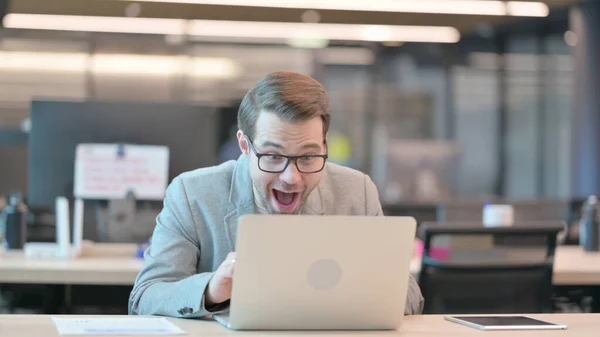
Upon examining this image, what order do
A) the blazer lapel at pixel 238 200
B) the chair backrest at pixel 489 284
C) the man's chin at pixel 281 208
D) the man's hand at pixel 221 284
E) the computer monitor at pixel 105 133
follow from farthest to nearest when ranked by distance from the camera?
1. the computer monitor at pixel 105 133
2. the chair backrest at pixel 489 284
3. the blazer lapel at pixel 238 200
4. the man's chin at pixel 281 208
5. the man's hand at pixel 221 284

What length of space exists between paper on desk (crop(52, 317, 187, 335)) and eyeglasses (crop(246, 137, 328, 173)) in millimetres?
459

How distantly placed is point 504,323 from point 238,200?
0.80 meters

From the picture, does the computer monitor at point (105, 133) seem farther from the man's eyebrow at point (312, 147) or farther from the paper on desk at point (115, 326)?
the paper on desk at point (115, 326)

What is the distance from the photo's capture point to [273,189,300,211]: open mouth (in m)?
2.46

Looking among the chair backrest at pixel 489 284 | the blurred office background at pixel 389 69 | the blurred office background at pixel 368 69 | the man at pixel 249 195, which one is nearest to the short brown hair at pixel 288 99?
the man at pixel 249 195

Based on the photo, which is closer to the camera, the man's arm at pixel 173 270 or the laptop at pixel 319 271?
the laptop at pixel 319 271

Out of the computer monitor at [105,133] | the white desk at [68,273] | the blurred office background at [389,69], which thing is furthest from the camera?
the blurred office background at [389,69]

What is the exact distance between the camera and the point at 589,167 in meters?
10.3

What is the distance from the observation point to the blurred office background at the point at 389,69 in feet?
29.7

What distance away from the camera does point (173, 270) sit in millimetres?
2516

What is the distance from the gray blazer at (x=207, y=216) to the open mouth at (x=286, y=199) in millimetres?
151

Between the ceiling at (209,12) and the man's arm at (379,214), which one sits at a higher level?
the ceiling at (209,12)

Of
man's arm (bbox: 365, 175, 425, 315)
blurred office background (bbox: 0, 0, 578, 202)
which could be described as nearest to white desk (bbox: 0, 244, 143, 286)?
man's arm (bbox: 365, 175, 425, 315)

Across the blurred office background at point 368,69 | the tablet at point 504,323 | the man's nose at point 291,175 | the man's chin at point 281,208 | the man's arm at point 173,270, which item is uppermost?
the blurred office background at point 368,69
